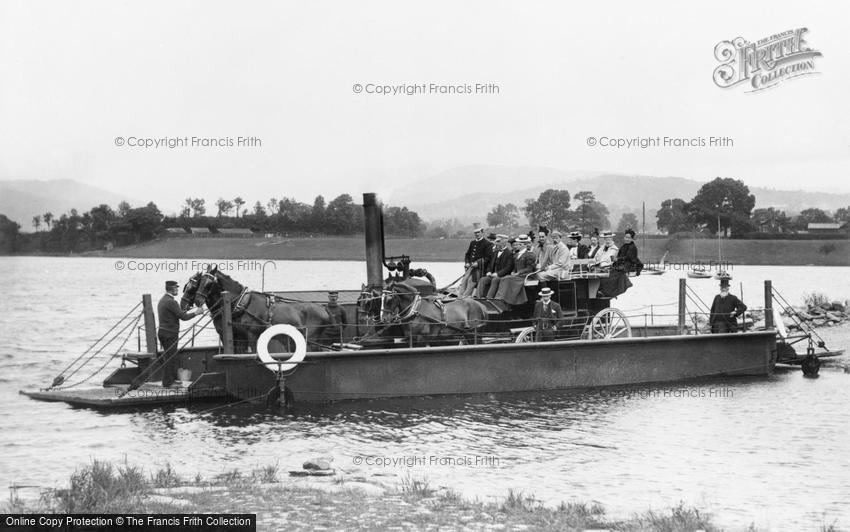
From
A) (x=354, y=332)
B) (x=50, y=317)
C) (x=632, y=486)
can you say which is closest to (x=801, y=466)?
(x=632, y=486)

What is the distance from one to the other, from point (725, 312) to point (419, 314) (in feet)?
23.0

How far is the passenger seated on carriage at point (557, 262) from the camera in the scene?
18.7 metres

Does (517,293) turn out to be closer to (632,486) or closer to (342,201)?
(632,486)

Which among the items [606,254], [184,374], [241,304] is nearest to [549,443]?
[241,304]

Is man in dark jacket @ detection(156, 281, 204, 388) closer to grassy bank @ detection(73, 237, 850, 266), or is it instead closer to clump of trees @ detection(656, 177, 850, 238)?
grassy bank @ detection(73, 237, 850, 266)

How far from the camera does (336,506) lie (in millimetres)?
8906

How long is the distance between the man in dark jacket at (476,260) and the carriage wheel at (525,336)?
1624 millimetres

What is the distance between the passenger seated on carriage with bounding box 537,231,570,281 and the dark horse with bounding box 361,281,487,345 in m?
1.69

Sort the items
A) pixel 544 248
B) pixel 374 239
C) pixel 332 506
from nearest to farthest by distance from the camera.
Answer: pixel 332 506, pixel 374 239, pixel 544 248

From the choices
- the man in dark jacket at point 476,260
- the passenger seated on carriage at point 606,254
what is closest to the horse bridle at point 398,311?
the man in dark jacket at point 476,260

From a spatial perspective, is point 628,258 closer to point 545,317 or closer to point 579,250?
point 579,250

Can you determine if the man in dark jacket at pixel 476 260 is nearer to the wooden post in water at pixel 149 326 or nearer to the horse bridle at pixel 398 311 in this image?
the horse bridle at pixel 398 311

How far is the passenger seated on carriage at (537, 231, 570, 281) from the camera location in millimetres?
18656

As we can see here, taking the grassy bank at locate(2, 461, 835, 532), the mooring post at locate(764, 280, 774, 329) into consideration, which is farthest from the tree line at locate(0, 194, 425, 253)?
the grassy bank at locate(2, 461, 835, 532)
